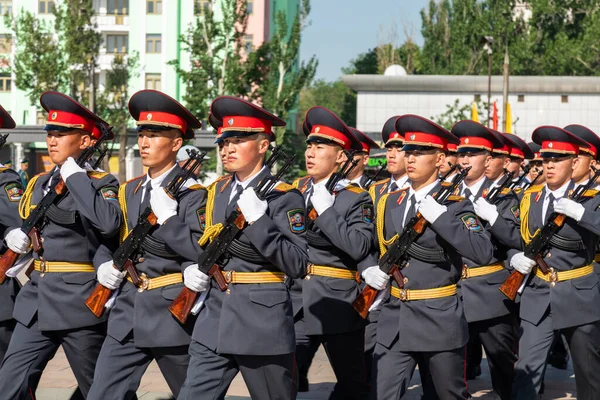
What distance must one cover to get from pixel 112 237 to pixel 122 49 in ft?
157

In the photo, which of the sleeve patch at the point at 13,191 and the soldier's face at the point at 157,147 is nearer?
the soldier's face at the point at 157,147

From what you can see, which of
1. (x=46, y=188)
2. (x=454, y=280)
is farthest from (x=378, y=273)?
(x=46, y=188)

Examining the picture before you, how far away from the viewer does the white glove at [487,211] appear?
760 cm

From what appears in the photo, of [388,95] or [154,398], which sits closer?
[154,398]

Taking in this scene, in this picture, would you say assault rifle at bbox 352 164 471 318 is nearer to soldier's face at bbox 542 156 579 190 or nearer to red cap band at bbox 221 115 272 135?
red cap band at bbox 221 115 272 135

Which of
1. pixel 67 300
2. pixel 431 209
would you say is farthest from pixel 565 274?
pixel 67 300

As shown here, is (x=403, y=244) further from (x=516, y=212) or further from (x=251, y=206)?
(x=516, y=212)

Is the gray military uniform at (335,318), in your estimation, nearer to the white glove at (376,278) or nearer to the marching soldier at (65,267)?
the white glove at (376,278)

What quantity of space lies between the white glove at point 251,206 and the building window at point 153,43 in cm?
4768

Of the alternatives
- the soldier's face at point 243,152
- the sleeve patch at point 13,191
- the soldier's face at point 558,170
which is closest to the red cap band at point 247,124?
the soldier's face at point 243,152

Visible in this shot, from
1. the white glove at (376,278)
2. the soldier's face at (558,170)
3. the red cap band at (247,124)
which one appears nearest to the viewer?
the red cap band at (247,124)

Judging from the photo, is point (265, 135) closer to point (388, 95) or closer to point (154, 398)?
point (154, 398)

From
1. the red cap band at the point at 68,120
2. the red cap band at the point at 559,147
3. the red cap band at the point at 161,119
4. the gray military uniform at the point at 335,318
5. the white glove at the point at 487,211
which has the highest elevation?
the red cap band at the point at 161,119

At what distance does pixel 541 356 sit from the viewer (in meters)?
7.03
